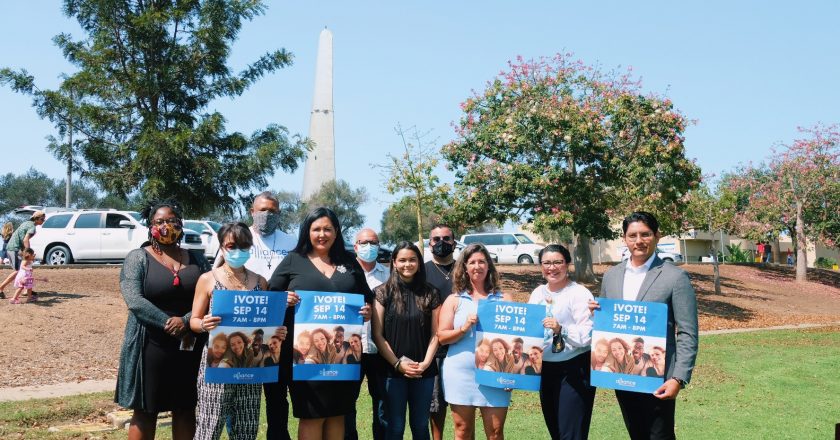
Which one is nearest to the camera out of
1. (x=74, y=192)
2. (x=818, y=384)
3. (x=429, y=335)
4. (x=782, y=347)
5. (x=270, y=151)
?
(x=429, y=335)

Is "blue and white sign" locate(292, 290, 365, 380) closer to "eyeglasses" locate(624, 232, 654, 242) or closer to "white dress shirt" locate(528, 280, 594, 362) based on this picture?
"white dress shirt" locate(528, 280, 594, 362)

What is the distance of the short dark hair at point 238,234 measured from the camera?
17.0ft

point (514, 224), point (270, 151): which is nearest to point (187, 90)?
point (270, 151)

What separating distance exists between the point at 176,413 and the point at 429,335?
5.98 ft

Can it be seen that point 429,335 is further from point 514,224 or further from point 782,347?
point 514,224

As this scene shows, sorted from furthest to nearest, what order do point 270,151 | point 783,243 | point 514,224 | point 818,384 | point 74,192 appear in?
point 783,243 → point 74,192 → point 514,224 → point 270,151 → point 818,384

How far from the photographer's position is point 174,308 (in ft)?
17.3

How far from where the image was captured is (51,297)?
1580cm

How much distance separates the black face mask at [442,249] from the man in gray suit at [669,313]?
169 centimetres

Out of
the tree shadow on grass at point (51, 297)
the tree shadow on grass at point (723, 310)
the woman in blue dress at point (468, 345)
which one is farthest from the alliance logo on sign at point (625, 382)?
the tree shadow on grass at point (723, 310)

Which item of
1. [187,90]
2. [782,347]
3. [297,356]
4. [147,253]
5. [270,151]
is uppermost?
[187,90]

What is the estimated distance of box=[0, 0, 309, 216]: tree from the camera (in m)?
17.5

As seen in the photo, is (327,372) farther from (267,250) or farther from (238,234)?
(267,250)

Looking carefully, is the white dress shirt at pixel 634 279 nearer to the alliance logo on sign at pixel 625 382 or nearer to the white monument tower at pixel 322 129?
the alliance logo on sign at pixel 625 382
